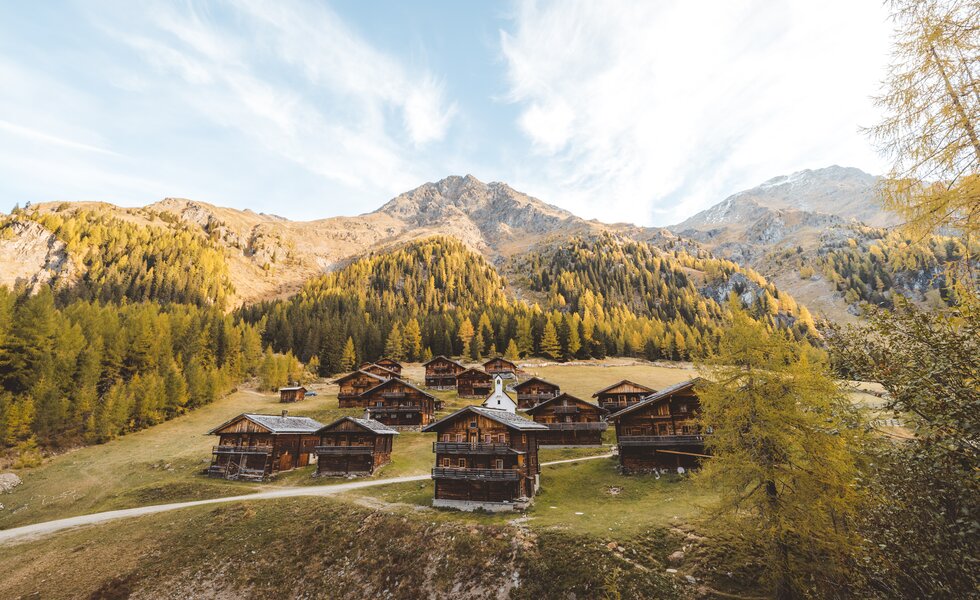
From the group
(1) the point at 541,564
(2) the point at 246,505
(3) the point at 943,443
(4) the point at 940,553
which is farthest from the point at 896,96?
(2) the point at 246,505

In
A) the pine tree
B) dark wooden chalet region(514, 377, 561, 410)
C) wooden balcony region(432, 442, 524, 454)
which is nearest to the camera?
wooden balcony region(432, 442, 524, 454)

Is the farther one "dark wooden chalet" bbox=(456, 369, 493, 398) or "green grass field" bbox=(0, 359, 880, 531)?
"dark wooden chalet" bbox=(456, 369, 493, 398)

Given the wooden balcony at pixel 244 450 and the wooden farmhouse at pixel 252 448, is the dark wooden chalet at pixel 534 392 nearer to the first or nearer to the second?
the wooden farmhouse at pixel 252 448

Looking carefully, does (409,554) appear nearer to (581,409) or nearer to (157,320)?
(581,409)

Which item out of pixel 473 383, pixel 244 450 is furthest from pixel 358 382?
pixel 244 450

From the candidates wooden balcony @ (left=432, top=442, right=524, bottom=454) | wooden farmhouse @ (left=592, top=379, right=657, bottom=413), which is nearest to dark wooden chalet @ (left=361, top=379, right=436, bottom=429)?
wooden farmhouse @ (left=592, top=379, right=657, bottom=413)

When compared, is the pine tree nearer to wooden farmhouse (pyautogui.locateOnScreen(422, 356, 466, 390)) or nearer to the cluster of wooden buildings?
wooden farmhouse (pyautogui.locateOnScreen(422, 356, 466, 390))

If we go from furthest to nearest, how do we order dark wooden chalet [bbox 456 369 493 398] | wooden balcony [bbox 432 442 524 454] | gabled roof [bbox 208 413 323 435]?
dark wooden chalet [bbox 456 369 493 398] < gabled roof [bbox 208 413 323 435] < wooden balcony [bbox 432 442 524 454]
